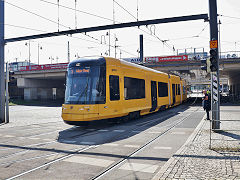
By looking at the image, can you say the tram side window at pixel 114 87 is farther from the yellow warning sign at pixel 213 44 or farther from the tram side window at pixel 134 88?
the yellow warning sign at pixel 213 44

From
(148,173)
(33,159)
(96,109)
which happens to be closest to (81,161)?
(33,159)

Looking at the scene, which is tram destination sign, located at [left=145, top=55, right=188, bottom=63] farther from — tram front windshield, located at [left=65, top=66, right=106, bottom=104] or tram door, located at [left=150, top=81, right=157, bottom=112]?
tram front windshield, located at [left=65, top=66, right=106, bottom=104]

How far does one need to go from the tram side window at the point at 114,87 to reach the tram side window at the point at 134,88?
851 mm

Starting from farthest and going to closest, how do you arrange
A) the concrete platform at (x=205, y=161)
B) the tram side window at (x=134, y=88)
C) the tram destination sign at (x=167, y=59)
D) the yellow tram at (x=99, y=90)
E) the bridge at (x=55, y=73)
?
the tram destination sign at (x=167, y=59) < the bridge at (x=55, y=73) < the tram side window at (x=134, y=88) < the yellow tram at (x=99, y=90) < the concrete platform at (x=205, y=161)

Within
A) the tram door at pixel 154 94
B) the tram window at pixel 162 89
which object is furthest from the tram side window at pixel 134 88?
the tram window at pixel 162 89

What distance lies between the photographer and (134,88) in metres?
14.1

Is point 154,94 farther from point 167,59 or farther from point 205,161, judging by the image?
point 167,59

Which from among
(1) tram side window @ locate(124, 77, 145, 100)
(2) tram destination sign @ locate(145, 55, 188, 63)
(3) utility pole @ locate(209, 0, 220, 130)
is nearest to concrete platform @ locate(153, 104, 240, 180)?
(3) utility pole @ locate(209, 0, 220, 130)

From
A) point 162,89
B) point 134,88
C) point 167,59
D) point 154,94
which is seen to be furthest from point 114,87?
point 167,59

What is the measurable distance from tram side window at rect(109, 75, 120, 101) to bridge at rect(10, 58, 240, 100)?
980 inches

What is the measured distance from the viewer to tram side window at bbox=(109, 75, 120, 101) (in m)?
11.8

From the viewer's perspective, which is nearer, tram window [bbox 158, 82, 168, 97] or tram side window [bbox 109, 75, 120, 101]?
tram side window [bbox 109, 75, 120, 101]

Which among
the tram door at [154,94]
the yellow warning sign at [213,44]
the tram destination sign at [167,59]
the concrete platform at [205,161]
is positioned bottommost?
the concrete platform at [205,161]

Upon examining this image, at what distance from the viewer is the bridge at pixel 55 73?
122 ft
